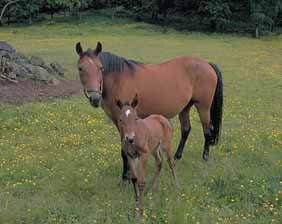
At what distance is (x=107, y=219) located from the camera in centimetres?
571

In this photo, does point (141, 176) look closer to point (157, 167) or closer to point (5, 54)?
point (157, 167)

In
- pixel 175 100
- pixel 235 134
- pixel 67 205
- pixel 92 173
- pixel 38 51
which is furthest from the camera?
pixel 38 51

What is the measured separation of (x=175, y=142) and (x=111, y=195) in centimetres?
326

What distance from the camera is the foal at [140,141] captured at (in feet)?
19.7

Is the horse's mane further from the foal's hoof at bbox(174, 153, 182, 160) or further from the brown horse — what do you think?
the foal's hoof at bbox(174, 153, 182, 160)

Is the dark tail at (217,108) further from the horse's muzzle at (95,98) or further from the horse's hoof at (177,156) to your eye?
the horse's muzzle at (95,98)

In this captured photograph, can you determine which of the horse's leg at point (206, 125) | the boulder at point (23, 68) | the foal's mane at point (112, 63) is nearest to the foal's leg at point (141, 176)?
the foal's mane at point (112, 63)

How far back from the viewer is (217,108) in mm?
9133

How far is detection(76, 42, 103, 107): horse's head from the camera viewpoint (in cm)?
679

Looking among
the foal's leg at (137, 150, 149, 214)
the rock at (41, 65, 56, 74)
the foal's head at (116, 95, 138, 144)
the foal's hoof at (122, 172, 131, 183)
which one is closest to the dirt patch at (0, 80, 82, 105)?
the rock at (41, 65, 56, 74)

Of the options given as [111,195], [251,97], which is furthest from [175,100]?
[251,97]

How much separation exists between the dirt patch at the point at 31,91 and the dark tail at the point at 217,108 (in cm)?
622

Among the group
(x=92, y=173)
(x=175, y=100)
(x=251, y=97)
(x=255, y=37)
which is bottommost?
(x=255, y=37)

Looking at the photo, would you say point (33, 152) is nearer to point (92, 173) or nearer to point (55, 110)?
point (92, 173)
